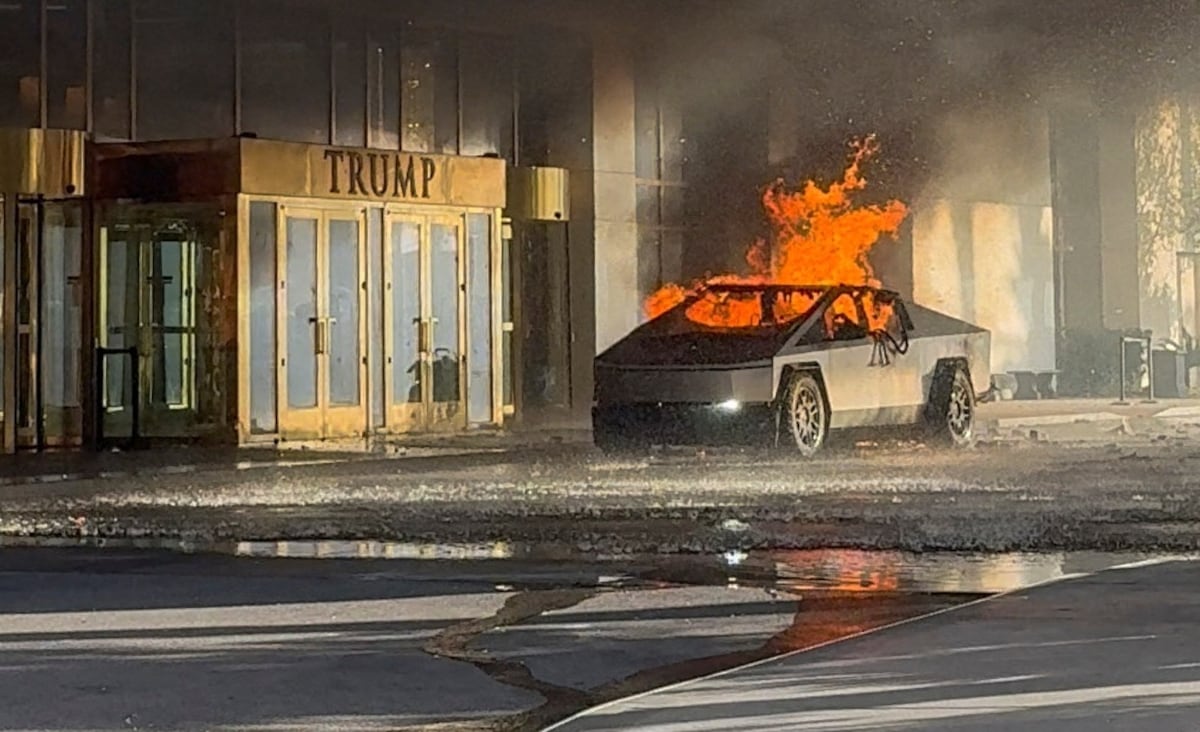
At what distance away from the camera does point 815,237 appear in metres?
28.5

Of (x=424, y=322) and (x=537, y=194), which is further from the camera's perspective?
(x=537, y=194)

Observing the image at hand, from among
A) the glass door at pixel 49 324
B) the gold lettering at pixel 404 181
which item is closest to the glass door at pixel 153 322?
the glass door at pixel 49 324

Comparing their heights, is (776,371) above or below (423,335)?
Result: below

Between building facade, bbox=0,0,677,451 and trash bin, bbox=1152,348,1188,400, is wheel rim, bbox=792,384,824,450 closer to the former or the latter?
building facade, bbox=0,0,677,451

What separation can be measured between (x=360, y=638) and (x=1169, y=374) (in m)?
31.3

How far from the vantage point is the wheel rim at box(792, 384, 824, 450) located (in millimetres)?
20203

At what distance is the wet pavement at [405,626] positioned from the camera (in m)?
7.79

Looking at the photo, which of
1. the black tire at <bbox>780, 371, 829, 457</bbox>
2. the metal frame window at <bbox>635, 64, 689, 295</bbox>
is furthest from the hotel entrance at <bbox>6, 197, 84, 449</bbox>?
the metal frame window at <bbox>635, 64, 689, 295</bbox>

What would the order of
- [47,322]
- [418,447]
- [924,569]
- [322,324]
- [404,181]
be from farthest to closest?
[404,181] < [322,324] < [47,322] < [418,447] < [924,569]

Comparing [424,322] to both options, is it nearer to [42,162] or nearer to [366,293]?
[366,293]

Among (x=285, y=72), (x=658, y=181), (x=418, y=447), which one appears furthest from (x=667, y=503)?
(x=658, y=181)

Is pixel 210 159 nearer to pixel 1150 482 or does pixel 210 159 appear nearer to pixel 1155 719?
pixel 1150 482

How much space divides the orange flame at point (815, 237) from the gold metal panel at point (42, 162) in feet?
21.1

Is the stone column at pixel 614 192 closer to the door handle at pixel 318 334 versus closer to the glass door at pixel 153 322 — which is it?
the door handle at pixel 318 334
